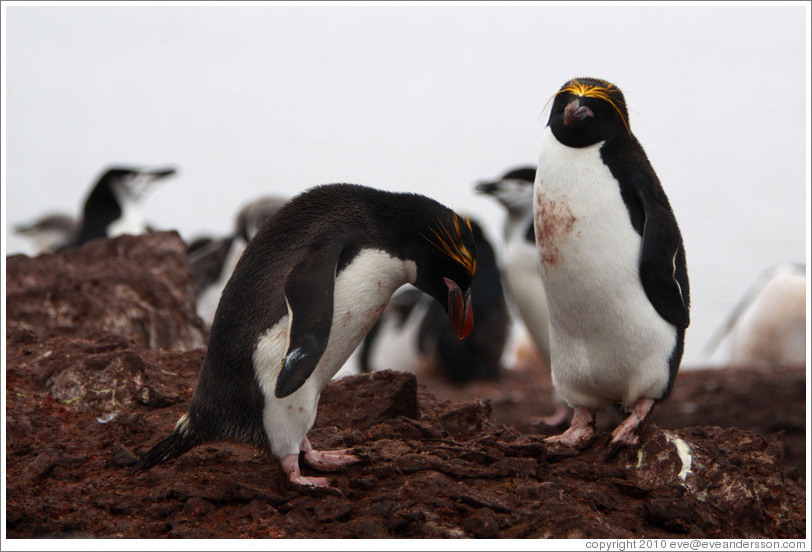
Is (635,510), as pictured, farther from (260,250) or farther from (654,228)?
(260,250)

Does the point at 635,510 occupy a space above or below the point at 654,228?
below

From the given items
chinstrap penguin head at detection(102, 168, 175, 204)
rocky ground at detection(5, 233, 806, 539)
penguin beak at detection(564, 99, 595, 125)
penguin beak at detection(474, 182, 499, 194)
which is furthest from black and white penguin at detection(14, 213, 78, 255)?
penguin beak at detection(564, 99, 595, 125)

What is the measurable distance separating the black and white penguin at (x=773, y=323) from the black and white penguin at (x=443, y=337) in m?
2.27

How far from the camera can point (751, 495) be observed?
327cm

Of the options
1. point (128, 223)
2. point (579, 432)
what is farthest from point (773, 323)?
point (579, 432)

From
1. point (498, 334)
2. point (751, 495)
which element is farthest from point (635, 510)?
point (498, 334)

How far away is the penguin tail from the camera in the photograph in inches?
124

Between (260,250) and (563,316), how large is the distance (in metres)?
1.09

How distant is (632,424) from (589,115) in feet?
3.36

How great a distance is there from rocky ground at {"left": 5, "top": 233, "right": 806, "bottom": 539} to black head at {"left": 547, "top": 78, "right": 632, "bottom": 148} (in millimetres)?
986

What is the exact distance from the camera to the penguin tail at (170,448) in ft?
10.3

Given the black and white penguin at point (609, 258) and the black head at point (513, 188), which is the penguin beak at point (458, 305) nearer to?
the black and white penguin at point (609, 258)

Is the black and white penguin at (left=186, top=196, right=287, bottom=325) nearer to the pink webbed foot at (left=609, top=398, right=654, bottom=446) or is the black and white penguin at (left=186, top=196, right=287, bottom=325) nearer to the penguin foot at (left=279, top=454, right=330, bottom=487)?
the pink webbed foot at (left=609, top=398, right=654, bottom=446)

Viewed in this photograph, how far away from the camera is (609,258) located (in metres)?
3.52
